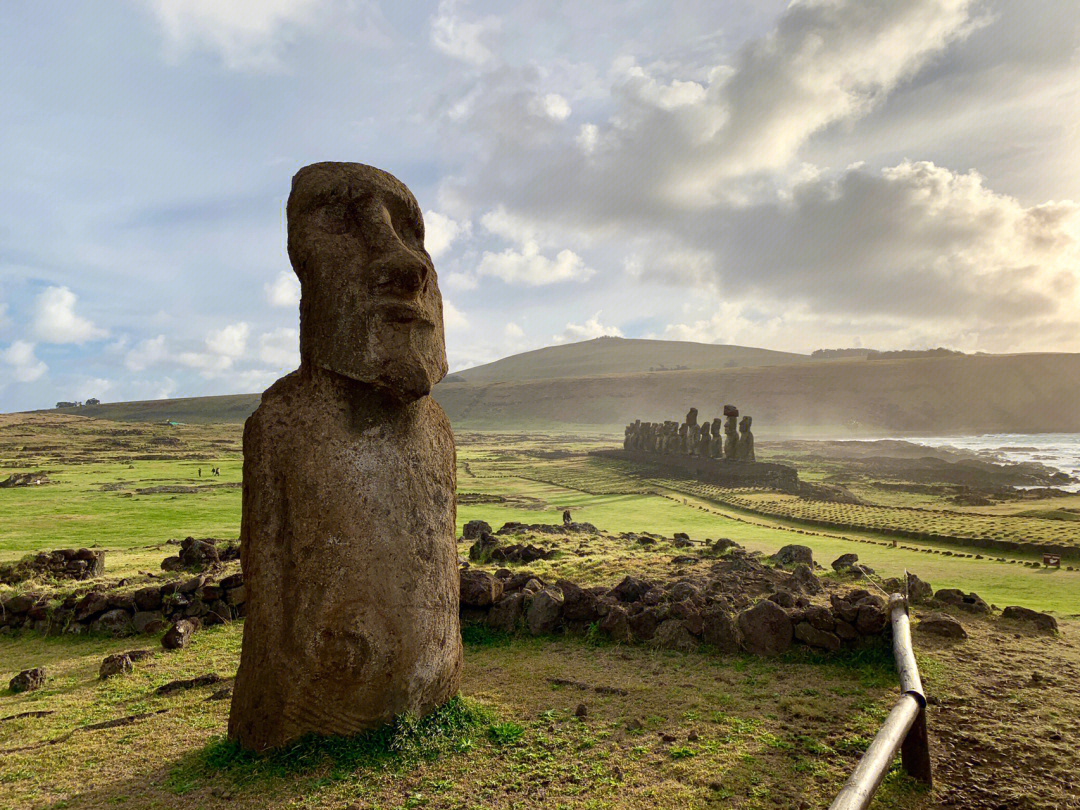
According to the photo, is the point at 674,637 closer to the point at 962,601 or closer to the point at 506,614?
the point at 506,614

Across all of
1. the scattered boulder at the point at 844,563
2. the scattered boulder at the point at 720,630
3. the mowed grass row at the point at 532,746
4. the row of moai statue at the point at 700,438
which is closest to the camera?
the mowed grass row at the point at 532,746

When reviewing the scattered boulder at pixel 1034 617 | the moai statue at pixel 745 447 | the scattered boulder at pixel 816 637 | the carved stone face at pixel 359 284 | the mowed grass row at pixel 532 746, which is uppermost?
the carved stone face at pixel 359 284

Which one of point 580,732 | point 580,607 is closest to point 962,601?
point 580,607

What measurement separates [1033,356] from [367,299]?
184m

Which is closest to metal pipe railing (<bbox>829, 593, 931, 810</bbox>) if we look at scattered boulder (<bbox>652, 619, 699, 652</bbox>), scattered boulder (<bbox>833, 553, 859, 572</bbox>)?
scattered boulder (<bbox>652, 619, 699, 652</bbox>)

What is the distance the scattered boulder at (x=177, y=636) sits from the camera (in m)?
8.90

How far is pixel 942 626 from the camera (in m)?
8.30

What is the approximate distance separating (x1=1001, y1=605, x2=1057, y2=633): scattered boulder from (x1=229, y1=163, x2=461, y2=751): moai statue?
7.90m

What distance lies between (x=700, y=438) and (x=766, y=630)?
4008 centimetres

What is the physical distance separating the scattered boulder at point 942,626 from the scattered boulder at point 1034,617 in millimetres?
1215

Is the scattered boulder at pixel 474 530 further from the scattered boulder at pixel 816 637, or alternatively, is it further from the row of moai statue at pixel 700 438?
the row of moai statue at pixel 700 438

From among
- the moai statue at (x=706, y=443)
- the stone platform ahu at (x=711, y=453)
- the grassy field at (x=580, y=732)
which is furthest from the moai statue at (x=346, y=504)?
the moai statue at (x=706, y=443)

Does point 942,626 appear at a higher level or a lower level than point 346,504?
lower

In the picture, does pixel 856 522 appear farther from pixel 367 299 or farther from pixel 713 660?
pixel 367 299
